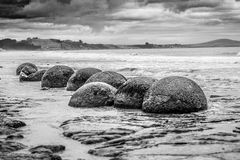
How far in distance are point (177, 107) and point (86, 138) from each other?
8.13 feet

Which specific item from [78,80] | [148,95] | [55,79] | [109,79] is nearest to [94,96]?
[148,95]

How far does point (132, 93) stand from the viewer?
26.1 feet

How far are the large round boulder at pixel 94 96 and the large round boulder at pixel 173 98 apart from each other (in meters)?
1.10

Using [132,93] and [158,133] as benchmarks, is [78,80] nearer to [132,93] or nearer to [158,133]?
[132,93]

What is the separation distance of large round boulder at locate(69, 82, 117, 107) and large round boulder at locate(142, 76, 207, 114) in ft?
3.60

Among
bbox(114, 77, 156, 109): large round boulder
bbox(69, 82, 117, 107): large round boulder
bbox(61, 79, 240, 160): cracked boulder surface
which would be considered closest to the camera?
bbox(61, 79, 240, 160): cracked boulder surface

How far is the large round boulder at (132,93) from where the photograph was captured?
25.7 ft

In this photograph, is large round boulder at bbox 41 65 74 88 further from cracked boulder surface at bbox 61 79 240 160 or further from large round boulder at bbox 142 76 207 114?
large round boulder at bbox 142 76 207 114

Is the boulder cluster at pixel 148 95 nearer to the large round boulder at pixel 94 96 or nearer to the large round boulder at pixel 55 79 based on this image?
the large round boulder at pixel 94 96

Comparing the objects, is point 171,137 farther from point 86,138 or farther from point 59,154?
point 59,154

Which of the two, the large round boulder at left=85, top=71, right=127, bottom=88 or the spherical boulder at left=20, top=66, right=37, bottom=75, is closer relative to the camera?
the large round boulder at left=85, top=71, right=127, bottom=88

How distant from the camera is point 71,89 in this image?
1159 centimetres

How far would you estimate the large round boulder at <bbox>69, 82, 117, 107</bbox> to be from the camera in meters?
8.10

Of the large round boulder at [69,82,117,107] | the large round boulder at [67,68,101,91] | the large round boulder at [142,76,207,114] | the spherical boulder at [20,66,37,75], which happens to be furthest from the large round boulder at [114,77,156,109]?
the spherical boulder at [20,66,37,75]
